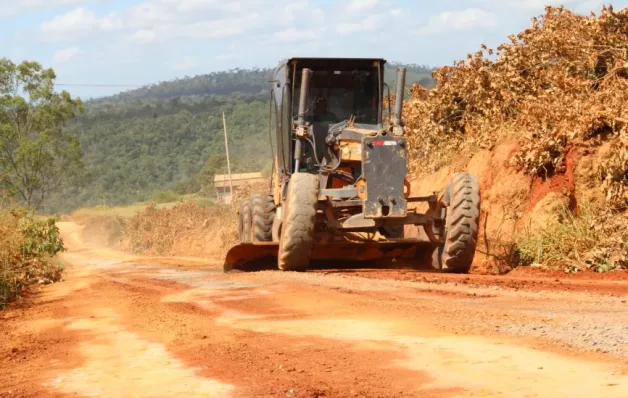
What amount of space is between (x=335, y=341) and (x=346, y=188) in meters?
6.75

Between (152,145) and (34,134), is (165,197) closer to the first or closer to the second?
(34,134)

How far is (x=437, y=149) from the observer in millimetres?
21328

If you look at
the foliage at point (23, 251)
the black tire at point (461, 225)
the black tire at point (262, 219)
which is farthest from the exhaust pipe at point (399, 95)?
the foliage at point (23, 251)

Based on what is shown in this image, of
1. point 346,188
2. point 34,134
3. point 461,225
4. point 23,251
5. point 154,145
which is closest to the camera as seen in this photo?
point 461,225

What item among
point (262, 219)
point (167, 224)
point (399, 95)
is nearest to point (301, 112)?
point (399, 95)

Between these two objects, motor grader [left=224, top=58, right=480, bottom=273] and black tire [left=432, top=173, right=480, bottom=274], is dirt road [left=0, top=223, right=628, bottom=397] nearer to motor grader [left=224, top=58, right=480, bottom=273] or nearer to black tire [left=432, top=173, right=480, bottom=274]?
black tire [left=432, top=173, right=480, bottom=274]

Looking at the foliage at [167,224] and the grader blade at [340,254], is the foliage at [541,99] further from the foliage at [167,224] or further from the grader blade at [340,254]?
the foliage at [167,224]

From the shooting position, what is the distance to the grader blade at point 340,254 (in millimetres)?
14672

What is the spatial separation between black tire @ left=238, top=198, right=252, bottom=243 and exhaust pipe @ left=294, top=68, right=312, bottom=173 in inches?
106

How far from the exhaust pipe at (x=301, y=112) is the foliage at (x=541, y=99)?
3765mm

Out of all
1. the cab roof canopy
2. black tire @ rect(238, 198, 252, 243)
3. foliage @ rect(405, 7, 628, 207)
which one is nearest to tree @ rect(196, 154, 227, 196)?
foliage @ rect(405, 7, 628, 207)

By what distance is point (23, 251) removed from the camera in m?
17.2

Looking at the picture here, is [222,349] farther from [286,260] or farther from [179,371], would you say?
[286,260]

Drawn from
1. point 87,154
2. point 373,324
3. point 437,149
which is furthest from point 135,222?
point 87,154
